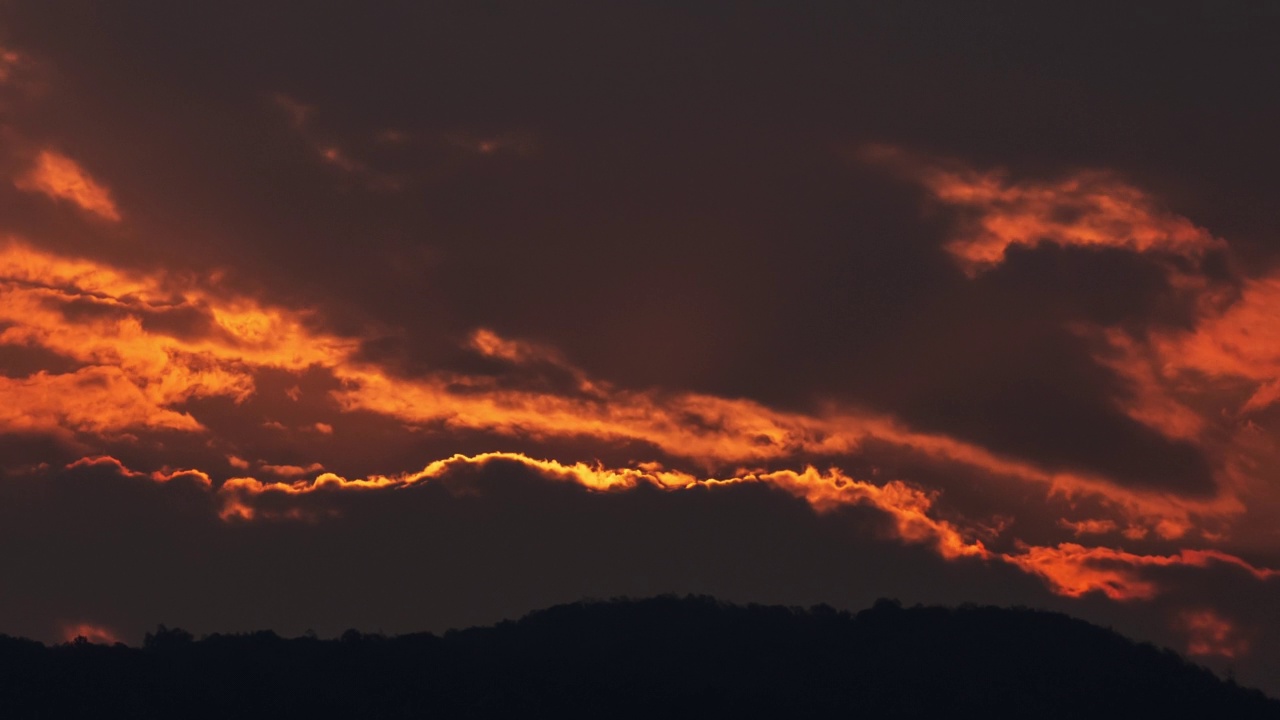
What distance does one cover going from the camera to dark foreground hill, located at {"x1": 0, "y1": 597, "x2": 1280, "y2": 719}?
183 metres

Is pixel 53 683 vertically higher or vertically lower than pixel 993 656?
lower

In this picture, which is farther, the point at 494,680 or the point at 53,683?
the point at 494,680

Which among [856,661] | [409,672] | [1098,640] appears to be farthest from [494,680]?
[1098,640]

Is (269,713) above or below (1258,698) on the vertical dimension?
below

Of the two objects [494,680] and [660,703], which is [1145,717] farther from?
[494,680]

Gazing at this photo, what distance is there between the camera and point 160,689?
185375 mm

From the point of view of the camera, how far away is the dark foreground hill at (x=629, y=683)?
600ft

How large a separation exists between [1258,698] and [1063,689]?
66.7 ft

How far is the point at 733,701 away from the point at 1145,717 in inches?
1626

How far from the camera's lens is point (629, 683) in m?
192

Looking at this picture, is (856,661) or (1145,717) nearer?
(1145,717)

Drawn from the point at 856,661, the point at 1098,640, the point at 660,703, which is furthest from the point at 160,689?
the point at 1098,640

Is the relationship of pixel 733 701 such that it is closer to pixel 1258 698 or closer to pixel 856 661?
pixel 856 661

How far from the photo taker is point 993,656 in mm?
196000
